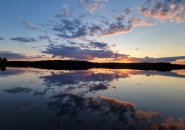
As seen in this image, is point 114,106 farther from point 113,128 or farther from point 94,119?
point 113,128

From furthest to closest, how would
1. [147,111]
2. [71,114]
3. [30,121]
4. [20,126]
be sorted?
[147,111] → [71,114] → [30,121] → [20,126]

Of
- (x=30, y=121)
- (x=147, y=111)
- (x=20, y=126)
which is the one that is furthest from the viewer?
(x=147, y=111)

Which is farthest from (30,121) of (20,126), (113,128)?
(113,128)

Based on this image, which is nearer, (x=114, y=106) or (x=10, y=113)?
(x=10, y=113)

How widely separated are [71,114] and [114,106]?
398 cm

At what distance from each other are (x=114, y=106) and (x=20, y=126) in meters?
7.30

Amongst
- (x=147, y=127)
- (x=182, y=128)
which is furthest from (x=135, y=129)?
(x=182, y=128)

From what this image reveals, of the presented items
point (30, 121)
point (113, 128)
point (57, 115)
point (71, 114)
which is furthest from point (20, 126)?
point (113, 128)

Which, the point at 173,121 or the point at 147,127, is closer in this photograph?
the point at 147,127

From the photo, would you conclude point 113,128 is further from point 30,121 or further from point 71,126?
point 30,121

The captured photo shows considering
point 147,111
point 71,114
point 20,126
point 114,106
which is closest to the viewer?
point 20,126

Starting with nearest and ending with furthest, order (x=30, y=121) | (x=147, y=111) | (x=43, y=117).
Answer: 1. (x=30, y=121)
2. (x=43, y=117)
3. (x=147, y=111)

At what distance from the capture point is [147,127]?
415 inches

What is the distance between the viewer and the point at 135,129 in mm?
10258
